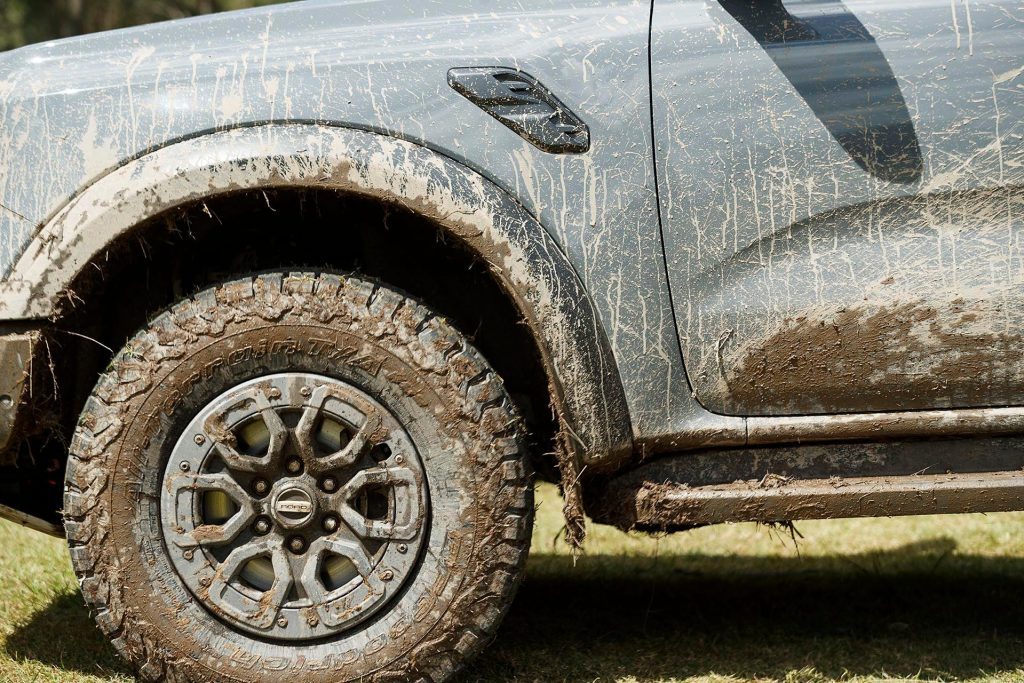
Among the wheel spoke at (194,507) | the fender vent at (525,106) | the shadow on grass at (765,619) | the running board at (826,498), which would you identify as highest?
the fender vent at (525,106)

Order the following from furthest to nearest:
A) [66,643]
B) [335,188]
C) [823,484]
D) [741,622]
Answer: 1. [741,622]
2. [66,643]
3. [823,484]
4. [335,188]

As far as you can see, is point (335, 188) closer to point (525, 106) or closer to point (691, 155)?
point (525, 106)

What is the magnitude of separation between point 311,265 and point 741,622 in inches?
61.9

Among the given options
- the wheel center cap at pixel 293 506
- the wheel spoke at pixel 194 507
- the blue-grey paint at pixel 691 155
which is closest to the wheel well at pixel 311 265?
the blue-grey paint at pixel 691 155

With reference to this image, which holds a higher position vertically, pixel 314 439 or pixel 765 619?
pixel 314 439

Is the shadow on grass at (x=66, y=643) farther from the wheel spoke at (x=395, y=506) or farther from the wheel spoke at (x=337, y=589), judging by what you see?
the wheel spoke at (x=395, y=506)

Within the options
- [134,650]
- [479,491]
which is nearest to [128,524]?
[134,650]

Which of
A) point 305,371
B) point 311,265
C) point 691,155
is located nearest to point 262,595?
point 305,371

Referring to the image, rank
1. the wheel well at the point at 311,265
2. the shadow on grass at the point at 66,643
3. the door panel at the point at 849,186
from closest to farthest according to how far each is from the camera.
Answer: the door panel at the point at 849,186 < the wheel well at the point at 311,265 < the shadow on grass at the point at 66,643

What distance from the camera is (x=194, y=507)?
244 cm

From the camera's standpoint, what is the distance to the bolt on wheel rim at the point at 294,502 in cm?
242

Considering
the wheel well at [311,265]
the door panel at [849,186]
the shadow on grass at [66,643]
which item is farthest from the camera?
the shadow on grass at [66,643]

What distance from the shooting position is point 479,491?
2.44m

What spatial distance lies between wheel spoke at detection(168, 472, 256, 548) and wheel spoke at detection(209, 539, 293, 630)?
0.05 metres
